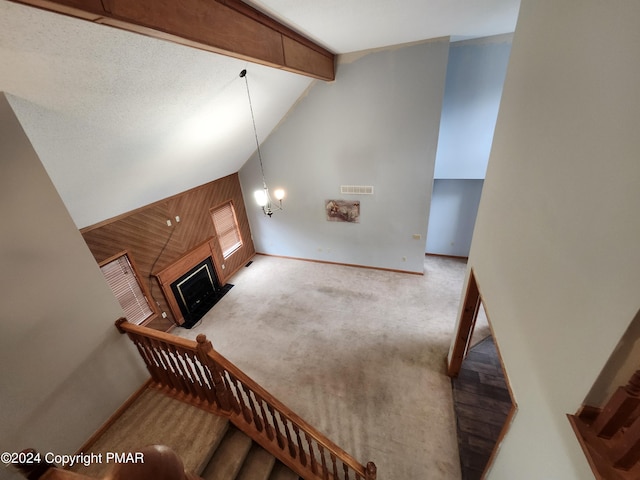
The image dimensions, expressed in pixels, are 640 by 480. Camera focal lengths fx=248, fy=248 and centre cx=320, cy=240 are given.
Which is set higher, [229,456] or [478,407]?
[229,456]

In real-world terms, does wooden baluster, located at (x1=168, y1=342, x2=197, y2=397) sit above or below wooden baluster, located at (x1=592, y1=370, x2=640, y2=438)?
below

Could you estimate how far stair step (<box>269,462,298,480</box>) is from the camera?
2.31 meters

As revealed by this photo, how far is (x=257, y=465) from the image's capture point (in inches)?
88.8

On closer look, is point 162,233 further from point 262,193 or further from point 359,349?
point 359,349

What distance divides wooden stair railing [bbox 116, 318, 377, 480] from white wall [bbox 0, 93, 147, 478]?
32 centimetres

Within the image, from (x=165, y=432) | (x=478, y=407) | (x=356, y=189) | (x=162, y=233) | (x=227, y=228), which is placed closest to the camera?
(x=165, y=432)

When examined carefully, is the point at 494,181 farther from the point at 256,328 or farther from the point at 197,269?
the point at 197,269

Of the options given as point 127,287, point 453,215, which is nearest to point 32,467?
point 127,287

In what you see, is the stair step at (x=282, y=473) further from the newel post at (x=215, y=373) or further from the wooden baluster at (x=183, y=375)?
the wooden baluster at (x=183, y=375)

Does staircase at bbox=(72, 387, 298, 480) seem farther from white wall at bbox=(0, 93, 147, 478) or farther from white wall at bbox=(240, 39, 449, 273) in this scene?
white wall at bbox=(240, 39, 449, 273)

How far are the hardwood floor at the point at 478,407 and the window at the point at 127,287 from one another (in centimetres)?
503

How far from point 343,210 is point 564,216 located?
4809 millimetres

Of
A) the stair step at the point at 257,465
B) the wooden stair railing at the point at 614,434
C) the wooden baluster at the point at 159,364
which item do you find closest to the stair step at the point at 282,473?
the stair step at the point at 257,465

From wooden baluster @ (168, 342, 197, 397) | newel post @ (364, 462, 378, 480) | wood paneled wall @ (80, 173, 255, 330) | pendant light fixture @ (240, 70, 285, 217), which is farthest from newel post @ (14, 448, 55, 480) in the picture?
pendant light fixture @ (240, 70, 285, 217)
